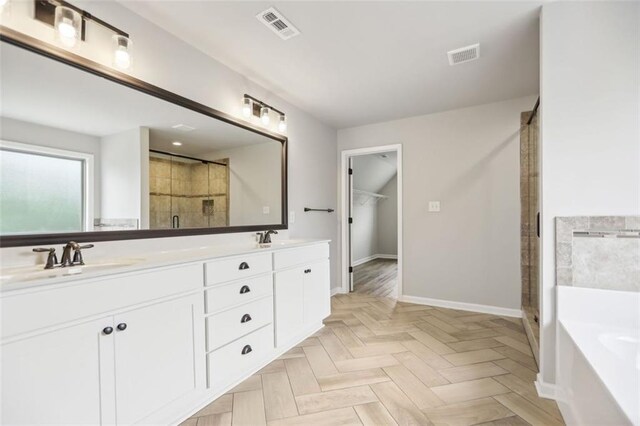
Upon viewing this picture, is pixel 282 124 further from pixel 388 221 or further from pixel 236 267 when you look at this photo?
pixel 388 221

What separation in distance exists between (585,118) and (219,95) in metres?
2.47

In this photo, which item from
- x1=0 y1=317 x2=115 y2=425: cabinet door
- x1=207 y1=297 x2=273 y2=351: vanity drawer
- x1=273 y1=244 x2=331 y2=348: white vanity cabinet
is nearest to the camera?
x1=0 y1=317 x2=115 y2=425: cabinet door

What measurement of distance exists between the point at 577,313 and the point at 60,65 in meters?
3.07

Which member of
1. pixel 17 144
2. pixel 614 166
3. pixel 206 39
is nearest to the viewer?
pixel 17 144

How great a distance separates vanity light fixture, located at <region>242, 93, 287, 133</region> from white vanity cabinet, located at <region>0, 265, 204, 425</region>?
1544 millimetres

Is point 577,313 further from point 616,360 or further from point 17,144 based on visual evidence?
point 17,144

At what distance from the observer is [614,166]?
158 cm

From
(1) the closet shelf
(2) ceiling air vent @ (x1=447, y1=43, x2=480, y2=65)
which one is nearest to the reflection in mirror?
(2) ceiling air vent @ (x1=447, y1=43, x2=480, y2=65)

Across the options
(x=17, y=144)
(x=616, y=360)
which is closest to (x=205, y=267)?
(x=17, y=144)

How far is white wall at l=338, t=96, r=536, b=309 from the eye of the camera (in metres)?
3.07

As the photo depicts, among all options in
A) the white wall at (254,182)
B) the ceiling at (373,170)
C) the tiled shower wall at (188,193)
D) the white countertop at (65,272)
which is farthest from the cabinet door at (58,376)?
→ the ceiling at (373,170)

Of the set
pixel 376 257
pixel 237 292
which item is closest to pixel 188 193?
pixel 237 292

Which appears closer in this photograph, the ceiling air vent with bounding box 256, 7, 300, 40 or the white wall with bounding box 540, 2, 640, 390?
the white wall with bounding box 540, 2, 640, 390

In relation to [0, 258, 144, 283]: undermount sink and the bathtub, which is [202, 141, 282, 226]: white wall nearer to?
[0, 258, 144, 283]: undermount sink
